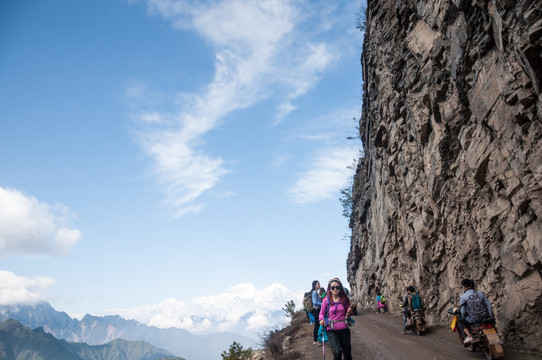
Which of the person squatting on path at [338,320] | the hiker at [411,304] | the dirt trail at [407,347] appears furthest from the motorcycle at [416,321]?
the person squatting on path at [338,320]

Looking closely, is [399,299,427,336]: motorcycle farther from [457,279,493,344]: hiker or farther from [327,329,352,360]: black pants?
[327,329,352,360]: black pants

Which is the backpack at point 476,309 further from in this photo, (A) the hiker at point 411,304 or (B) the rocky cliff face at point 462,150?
(A) the hiker at point 411,304

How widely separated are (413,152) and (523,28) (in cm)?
1094

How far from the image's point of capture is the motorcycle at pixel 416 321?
13712 mm

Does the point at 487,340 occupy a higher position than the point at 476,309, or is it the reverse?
the point at 476,309

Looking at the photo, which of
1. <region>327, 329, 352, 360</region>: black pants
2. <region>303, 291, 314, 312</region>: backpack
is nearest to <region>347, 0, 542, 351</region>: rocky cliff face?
<region>327, 329, 352, 360</region>: black pants

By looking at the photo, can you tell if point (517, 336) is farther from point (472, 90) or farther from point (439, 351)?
point (472, 90)

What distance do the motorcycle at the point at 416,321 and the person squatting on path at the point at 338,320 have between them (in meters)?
7.82

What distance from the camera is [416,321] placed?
1389 cm

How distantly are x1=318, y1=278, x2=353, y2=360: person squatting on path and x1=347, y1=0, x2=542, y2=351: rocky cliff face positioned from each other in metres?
4.87

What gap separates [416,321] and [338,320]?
8.15 meters

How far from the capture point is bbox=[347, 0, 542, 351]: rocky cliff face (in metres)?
8.89

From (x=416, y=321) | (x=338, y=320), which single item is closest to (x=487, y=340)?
(x=338, y=320)

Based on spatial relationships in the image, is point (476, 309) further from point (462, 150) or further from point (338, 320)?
point (462, 150)
